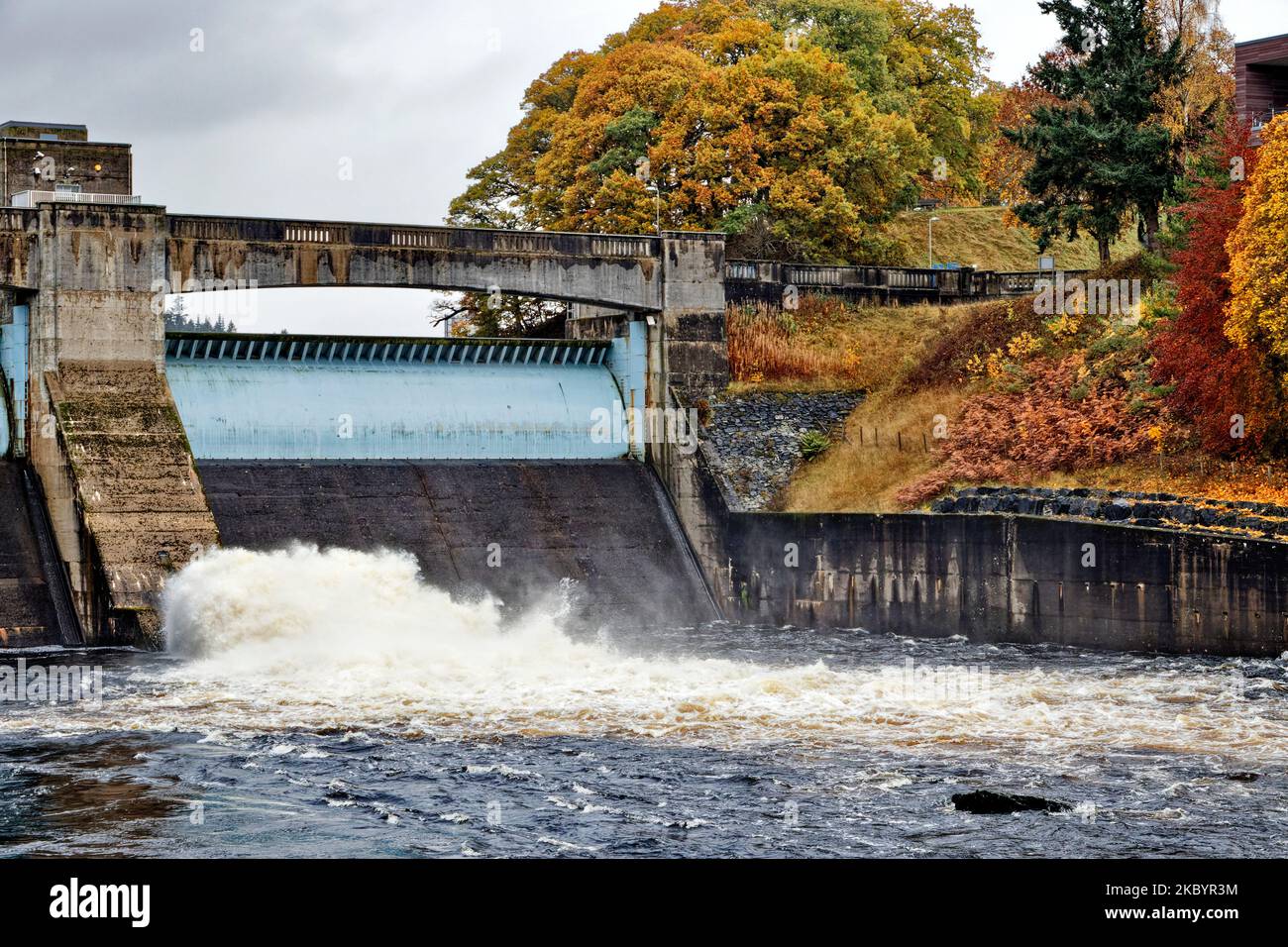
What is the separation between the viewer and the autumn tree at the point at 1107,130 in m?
51.3

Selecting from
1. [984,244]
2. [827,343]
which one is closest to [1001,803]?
[827,343]

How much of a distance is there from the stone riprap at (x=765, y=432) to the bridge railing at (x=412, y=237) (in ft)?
17.5

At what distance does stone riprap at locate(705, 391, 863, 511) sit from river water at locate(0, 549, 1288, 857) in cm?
819

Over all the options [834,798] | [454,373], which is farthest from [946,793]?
[454,373]

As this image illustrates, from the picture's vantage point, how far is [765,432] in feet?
156

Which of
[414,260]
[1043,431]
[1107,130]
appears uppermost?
[1107,130]

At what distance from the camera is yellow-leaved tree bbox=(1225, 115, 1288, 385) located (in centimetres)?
3616

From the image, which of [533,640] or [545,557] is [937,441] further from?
[533,640]

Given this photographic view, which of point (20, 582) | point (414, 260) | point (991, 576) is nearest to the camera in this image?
point (20, 582)

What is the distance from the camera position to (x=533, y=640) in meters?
37.0

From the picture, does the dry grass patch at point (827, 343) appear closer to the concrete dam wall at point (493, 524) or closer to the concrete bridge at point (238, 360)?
the concrete bridge at point (238, 360)

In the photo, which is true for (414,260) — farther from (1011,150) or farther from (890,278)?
(1011,150)

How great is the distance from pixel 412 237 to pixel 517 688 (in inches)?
704

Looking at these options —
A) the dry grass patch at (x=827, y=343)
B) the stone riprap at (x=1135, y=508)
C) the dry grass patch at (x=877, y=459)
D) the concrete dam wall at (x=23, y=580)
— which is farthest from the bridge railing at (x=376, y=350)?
the stone riprap at (x=1135, y=508)
